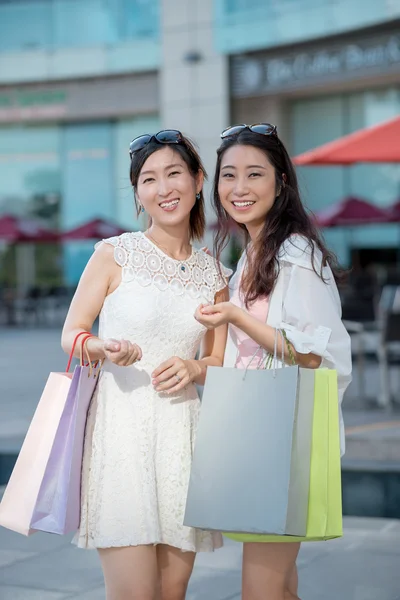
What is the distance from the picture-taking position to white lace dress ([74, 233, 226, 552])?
3.17 meters

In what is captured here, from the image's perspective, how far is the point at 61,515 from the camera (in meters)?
3.07

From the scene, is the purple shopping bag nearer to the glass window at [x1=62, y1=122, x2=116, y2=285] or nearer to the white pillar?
the white pillar

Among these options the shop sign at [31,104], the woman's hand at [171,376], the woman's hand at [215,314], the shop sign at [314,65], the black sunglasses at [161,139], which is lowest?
the woman's hand at [171,376]

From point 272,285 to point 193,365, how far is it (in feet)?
1.24

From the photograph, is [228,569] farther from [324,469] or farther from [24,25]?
[24,25]

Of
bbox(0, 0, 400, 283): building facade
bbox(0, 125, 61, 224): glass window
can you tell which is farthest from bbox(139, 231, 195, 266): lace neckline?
bbox(0, 125, 61, 224): glass window

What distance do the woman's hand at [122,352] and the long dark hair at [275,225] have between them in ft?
1.39

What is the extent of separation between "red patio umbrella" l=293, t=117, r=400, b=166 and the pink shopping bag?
701 cm

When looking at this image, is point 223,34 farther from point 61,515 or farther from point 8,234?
point 61,515

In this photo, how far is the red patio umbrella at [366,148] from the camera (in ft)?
31.5

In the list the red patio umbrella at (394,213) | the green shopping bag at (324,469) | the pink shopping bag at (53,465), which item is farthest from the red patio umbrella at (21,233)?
the green shopping bag at (324,469)

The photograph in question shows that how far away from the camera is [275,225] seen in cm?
322

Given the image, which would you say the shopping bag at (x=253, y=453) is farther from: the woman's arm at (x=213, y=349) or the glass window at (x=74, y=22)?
the glass window at (x=74, y=22)

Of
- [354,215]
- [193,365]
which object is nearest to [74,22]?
[354,215]
